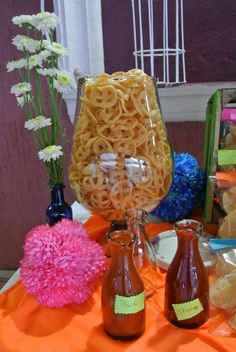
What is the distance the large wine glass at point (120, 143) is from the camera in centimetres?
70

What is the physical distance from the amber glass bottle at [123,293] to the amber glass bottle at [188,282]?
58 millimetres

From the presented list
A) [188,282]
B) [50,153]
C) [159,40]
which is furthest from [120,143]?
[159,40]

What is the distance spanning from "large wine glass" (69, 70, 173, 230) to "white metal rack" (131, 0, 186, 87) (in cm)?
52

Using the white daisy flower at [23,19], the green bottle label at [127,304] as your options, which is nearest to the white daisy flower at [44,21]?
the white daisy flower at [23,19]

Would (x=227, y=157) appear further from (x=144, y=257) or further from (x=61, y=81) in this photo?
(x=61, y=81)

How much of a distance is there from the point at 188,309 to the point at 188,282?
0.04 meters

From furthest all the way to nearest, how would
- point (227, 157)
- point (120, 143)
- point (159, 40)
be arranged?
point (159, 40)
point (227, 157)
point (120, 143)

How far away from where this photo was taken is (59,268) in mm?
606

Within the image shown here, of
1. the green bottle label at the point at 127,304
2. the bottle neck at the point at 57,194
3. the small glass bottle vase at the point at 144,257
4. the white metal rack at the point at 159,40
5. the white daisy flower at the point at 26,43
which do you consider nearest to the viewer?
the green bottle label at the point at 127,304

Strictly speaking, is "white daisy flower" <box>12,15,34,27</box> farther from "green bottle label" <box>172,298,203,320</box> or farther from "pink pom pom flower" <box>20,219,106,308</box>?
"green bottle label" <box>172,298,203,320</box>

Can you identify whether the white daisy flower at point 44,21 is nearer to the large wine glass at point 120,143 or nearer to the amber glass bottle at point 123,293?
the large wine glass at point 120,143

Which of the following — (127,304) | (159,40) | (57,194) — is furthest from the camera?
(159,40)

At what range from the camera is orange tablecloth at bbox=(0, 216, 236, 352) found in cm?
53

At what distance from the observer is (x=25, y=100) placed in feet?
2.77
